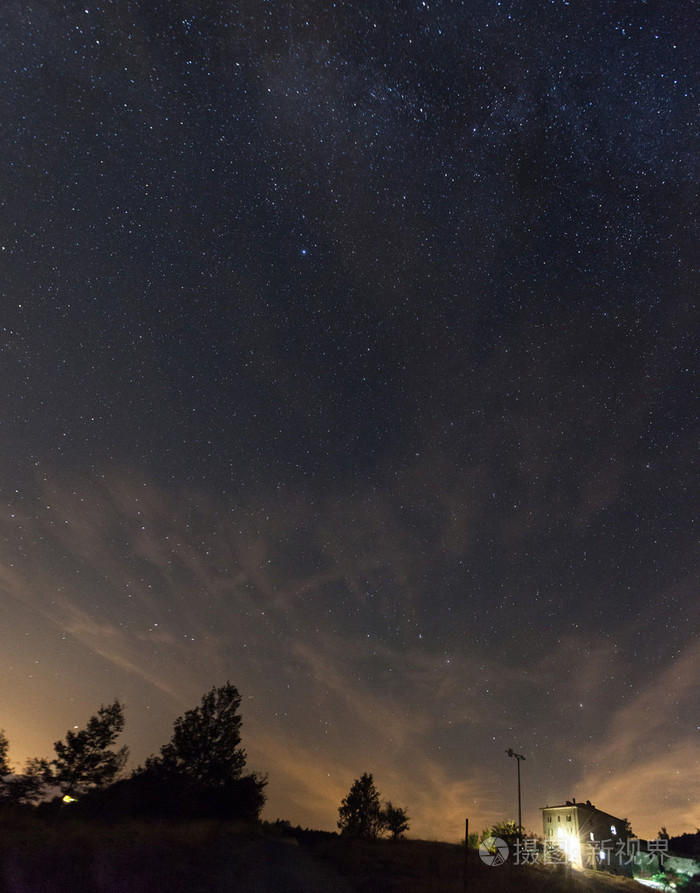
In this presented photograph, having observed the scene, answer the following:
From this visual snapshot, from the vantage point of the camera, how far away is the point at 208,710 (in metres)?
45.9

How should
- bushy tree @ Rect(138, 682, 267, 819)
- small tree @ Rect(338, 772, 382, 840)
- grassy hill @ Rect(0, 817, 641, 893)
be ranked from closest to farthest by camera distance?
grassy hill @ Rect(0, 817, 641, 893), bushy tree @ Rect(138, 682, 267, 819), small tree @ Rect(338, 772, 382, 840)

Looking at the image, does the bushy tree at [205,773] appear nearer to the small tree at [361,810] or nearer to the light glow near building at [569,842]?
the small tree at [361,810]

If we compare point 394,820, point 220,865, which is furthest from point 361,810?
point 220,865

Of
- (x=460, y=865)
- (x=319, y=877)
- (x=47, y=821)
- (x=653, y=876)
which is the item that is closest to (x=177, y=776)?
(x=47, y=821)

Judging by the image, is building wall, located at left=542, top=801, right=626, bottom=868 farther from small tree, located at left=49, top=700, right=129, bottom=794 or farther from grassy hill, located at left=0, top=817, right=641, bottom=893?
small tree, located at left=49, top=700, right=129, bottom=794

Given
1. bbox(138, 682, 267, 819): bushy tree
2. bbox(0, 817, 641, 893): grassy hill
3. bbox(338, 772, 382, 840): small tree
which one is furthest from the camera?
bbox(338, 772, 382, 840): small tree

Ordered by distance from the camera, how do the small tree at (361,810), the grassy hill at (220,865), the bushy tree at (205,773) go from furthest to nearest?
the small tree at (361,810)
the bushy tree at (205,773)
the grassy hill at (220,865)

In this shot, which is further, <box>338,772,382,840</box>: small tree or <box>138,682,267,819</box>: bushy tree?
<box>338,772,382,840</box>: small tree

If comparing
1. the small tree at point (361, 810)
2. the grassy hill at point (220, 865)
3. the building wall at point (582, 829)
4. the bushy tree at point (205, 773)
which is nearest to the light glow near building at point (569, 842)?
the building wall at point (582, 829)

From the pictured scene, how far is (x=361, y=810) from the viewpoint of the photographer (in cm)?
6288

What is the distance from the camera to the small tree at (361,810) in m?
61.4

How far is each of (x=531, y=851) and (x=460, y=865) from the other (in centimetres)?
1811

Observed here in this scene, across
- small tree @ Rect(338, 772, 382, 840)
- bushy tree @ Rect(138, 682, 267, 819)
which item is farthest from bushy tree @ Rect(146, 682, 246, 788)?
small tree @ Rect(338, 772, 382, 840)

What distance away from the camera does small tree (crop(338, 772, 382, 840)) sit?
6144cm
